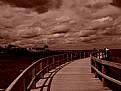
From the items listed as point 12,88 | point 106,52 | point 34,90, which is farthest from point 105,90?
point 106,52

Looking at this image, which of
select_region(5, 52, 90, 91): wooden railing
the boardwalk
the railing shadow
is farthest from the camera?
the boardwalk

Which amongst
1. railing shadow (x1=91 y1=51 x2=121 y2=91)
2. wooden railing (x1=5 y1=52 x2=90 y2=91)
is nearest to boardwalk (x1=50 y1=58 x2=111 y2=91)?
railing shadow (x1=91 y1=51 x2=121 y2=91)

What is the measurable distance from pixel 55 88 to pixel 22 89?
11.0ft

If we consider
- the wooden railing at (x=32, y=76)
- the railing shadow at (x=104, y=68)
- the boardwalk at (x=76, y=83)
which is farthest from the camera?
the boardwalk at (x=76, y=83)

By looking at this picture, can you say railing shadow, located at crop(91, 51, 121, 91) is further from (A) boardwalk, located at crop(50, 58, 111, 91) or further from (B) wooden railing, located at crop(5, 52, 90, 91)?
(B) wooden railing, located at crop(5, 52, 90, 91)

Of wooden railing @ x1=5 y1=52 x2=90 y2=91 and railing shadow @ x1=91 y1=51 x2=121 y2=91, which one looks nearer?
wooden railing @ x1=5 y1=52 x2=90 y2=91

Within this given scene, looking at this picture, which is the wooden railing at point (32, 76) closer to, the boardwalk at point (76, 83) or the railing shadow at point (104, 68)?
the boardwalk at point (76, 83)

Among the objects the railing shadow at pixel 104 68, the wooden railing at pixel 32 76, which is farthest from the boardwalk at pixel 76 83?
the wooden railing at pixel 32 76

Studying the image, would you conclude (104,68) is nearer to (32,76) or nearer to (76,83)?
(76,83)

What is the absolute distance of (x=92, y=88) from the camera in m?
9.62

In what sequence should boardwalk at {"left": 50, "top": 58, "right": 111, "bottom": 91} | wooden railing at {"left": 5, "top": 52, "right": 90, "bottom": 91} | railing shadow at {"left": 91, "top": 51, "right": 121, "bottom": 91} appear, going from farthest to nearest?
boardwalk at {"left": 50, "top": 58, "right": 111, "bottom": 91}
railing shadow at {"left": 91, "top": 51, "right": 121, "bottom": 91}
wooden railing at {"left": 5, "top": 52, "right": 90, "bottom": 91}

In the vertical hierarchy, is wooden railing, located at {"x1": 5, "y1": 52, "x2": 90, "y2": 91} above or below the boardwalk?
above

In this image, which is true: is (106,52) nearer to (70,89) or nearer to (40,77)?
(40,77)

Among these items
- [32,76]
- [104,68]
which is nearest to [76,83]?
[104,68]
